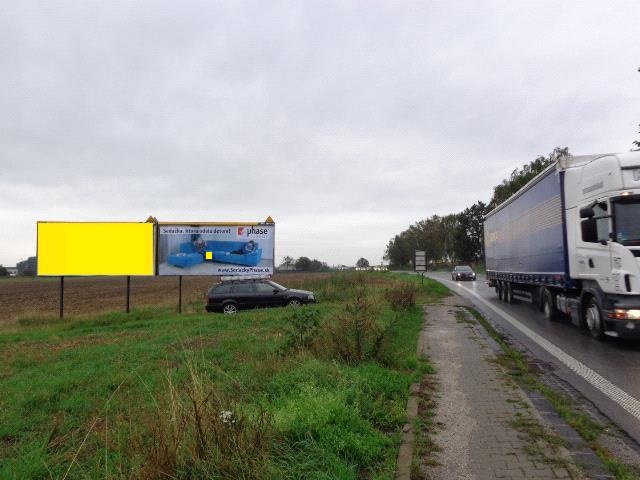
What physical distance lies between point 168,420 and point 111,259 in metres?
20.7

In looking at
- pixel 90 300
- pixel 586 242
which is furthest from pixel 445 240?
pixel 586 242

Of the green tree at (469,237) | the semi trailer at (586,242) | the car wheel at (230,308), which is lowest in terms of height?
the car wheel at (230,308)

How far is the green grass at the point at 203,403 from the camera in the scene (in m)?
3.56

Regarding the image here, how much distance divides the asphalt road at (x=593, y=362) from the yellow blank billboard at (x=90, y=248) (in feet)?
54.8

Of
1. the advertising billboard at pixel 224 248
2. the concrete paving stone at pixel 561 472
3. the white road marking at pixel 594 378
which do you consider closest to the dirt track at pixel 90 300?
the advertising billboard at pixel 224 248

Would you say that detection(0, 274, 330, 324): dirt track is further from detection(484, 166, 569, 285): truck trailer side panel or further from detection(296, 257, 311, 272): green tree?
detection(296, 257, 311, 272): green tree

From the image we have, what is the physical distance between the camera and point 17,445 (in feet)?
15.6

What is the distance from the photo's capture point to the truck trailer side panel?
1191 centimetres

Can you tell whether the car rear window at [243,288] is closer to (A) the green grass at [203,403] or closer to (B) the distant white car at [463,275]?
(A) the green grass at [203,403]

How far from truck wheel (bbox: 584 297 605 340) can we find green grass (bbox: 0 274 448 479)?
374 cm

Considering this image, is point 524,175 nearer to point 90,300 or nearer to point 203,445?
point 90,300

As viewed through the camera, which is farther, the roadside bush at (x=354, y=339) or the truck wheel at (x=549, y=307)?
the truck wheel at (x=549, y=307)

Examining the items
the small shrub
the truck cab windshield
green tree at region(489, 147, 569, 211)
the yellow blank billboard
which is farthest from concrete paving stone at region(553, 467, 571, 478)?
green tree at region(489, 147, 569, 211)

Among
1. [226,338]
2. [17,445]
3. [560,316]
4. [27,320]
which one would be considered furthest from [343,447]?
[27,320]
